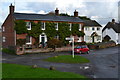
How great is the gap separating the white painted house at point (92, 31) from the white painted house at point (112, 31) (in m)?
6.80

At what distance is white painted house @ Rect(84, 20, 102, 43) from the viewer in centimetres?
5666

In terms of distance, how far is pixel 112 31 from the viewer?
6425 centimetres

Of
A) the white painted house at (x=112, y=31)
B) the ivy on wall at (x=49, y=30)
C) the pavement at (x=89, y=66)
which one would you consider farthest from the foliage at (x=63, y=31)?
the white painted house at (x=112, y=31)

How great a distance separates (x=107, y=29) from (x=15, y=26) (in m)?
35.7

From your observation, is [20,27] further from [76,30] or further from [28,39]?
[76,30]

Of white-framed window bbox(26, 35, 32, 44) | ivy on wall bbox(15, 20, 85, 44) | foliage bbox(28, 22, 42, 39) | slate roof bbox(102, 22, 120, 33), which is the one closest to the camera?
ivy on wall bbox(15, 20, 85, 44)

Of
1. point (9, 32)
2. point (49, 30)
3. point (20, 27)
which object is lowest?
point (9, 32)

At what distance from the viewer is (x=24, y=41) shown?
39719 millimetres

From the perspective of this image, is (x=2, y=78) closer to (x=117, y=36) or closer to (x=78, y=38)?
(x=78, y=38)

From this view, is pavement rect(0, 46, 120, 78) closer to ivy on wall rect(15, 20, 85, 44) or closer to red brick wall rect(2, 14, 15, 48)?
ivy on wall rect(15, 20, 85, 44)

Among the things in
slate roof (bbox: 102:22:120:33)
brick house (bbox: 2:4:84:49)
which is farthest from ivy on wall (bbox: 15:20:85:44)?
slate roof (bbox: 102:22:120:33)

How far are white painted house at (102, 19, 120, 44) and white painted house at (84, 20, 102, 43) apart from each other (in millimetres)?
6802

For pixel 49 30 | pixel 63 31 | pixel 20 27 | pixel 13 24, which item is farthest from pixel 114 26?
pixel 13 24

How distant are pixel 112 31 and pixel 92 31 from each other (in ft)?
32.0
